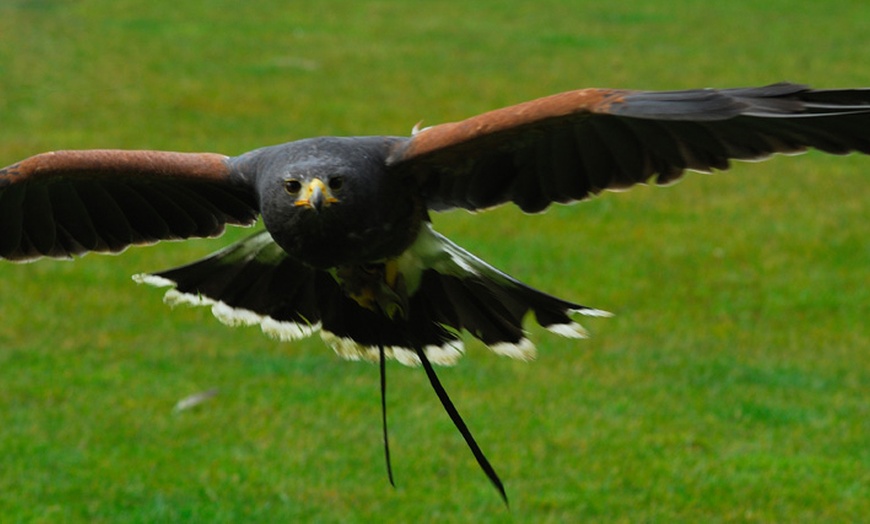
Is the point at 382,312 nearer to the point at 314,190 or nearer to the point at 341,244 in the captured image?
the point at 341,244

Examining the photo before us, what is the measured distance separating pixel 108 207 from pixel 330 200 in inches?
58.8

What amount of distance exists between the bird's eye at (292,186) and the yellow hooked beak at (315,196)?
37 millimetres

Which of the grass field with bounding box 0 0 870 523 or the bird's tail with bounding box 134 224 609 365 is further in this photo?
the grass field with bounding box 0 0 870 523

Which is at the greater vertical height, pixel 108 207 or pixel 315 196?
pixel 315 196

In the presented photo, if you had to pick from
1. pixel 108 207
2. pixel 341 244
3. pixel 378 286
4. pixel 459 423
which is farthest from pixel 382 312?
pixel 108 207

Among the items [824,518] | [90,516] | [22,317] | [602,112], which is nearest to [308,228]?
[602,112]

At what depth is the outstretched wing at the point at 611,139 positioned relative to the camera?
4.29 metres

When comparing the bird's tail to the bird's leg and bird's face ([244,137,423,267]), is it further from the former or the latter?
bird's face ([244,137,423,267])

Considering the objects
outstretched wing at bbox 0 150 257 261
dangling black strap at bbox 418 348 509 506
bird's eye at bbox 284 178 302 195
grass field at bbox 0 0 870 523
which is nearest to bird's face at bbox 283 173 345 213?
bird's eye at bbox 284 178 302 195

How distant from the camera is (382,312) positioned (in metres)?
5.47

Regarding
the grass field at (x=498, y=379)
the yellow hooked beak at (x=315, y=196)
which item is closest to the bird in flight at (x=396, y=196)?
the yellow hooked beak at (x=315, y=196)

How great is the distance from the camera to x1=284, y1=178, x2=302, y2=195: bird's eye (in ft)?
14.9

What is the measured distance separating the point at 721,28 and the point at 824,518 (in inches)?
563

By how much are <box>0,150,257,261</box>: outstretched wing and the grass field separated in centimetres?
138
